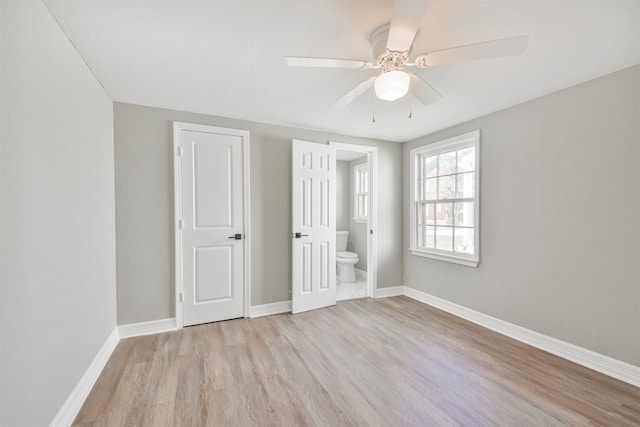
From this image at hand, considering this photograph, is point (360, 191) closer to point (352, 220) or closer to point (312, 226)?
point (352, 220)

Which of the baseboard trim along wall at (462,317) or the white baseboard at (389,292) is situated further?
the white baseboard at (389,292)

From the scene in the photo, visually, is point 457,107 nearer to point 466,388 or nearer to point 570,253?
point 570,253

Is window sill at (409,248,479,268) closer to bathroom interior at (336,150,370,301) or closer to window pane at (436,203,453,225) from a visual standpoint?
window pane at (436,203,453,225)

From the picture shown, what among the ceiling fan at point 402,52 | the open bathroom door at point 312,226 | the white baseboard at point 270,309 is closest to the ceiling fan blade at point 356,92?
the ceiling fan at point 402,52

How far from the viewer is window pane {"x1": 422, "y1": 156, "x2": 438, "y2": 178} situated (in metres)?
3.67

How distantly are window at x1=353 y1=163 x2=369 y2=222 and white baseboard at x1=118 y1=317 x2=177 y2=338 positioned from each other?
11.2ft

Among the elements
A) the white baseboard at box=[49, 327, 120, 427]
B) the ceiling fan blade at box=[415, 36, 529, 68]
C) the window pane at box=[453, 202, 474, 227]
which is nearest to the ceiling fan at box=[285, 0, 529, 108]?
the ceiling fan blade at box=[415, 36, 529, 68]

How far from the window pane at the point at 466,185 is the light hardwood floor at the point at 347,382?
4.98 feet

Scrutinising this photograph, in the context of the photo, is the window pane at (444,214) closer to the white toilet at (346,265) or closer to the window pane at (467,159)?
the window pane at (467,159)

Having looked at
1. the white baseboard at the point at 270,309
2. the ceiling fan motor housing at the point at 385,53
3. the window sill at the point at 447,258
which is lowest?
the white baseboard at the point at 270,309

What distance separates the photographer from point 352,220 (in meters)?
5.34

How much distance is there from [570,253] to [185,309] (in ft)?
12.2

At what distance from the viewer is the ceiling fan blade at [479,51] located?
1249 millimetres

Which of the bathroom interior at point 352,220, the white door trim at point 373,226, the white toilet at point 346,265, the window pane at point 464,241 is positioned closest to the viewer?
the window pane at point 464,241
